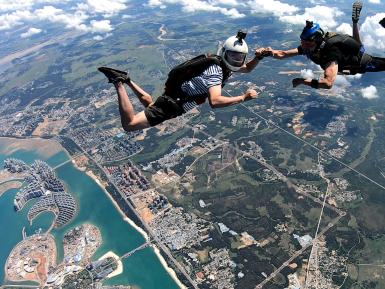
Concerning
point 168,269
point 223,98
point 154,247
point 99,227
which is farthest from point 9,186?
point 223,98

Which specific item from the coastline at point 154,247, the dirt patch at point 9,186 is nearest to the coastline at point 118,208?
the coastline at point 154,247

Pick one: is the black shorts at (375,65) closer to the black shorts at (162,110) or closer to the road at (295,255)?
the black shorts at (162,110)

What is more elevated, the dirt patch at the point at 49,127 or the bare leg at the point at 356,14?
the bare leg at the point at 356,14

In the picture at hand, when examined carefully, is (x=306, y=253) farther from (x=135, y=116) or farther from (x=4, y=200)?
(x=4, y=200)

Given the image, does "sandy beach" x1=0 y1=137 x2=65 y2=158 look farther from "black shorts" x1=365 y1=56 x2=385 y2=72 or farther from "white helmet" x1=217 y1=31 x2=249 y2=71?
"black shorts" x1=365 y1=56 x2=385 y2=72

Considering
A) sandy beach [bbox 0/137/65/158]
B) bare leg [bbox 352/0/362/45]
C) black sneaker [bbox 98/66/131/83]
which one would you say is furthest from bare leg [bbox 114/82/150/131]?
sandy beach [bbox 0/137/65/158]

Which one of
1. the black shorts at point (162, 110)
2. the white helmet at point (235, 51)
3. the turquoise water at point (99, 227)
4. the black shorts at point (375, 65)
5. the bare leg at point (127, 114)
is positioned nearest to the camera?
the white helmet at point (235, 51)
